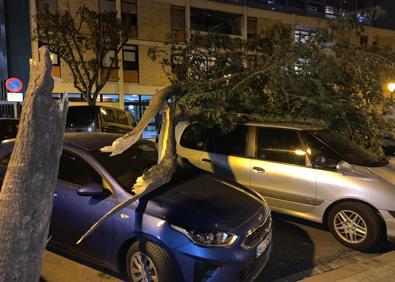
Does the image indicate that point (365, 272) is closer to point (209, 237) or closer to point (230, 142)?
point (209, 237)

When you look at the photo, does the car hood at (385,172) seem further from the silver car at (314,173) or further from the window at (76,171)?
the window at (76,171)

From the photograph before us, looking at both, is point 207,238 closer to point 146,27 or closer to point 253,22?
point 146,27

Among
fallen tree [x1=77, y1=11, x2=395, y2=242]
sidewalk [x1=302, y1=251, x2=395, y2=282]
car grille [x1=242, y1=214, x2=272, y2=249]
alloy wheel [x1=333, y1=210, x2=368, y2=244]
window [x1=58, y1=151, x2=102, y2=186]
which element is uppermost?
fallen tree [x1=77, y1=11, x2=395, y2=242]

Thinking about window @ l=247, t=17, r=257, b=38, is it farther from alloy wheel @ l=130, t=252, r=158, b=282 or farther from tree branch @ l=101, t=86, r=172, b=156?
alloy wheel @ l=130, t=252, r=158, b=282

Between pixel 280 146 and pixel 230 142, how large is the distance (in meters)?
0.82

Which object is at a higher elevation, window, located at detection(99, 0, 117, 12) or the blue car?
window, located at detection(99, 0, 117, 12)

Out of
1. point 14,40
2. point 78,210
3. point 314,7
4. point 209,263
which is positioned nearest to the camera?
point 209,263

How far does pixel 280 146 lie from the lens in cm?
581

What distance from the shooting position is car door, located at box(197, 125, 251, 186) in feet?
19.7

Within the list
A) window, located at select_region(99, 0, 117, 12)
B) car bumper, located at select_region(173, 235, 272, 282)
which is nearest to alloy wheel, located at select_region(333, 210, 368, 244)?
car bumper, located at select_region(173, 235, 272, 282)

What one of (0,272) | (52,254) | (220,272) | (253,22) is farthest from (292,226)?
(253,22)

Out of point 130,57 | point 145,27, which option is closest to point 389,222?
point 130,57

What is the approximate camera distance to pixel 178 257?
3.48 metres

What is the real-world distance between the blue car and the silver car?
139 cm
